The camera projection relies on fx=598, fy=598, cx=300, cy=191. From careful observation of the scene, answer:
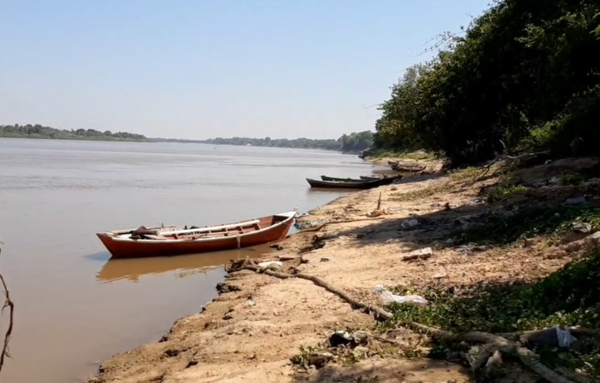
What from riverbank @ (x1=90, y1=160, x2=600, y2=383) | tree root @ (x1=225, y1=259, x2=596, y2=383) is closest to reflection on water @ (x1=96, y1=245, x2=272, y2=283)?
riverbank @ (x1=90, y1=160, x2=600, y2=383)

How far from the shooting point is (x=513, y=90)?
22.5m

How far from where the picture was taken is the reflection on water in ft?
43.4

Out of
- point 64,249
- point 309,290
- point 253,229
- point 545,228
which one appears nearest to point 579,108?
point 545,228

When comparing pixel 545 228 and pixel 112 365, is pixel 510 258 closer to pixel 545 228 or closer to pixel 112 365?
pixel 545 228

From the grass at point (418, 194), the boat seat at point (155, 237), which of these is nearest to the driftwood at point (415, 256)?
the boat seat at point (155, 237)

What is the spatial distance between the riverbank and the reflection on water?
5.08 feet

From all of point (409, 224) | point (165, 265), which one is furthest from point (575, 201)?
point (165, 265)

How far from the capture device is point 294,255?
522 inches

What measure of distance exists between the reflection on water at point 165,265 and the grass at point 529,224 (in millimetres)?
5721

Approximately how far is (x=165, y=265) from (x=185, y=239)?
98cm

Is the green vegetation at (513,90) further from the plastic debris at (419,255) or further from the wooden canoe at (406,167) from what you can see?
the wooden canoe at (406,167)

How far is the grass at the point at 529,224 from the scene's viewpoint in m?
9.63

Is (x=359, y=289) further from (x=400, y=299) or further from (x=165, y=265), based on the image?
(x=165, y=265)

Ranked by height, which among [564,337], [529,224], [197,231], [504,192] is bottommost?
[197,231]
